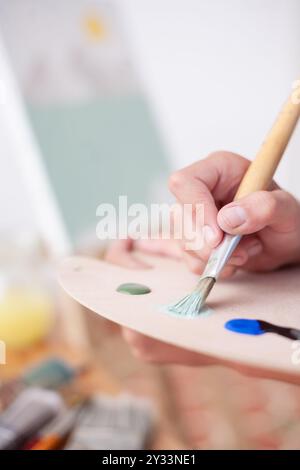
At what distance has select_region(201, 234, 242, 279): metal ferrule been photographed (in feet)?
1.01

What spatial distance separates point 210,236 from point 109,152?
1.98 ft

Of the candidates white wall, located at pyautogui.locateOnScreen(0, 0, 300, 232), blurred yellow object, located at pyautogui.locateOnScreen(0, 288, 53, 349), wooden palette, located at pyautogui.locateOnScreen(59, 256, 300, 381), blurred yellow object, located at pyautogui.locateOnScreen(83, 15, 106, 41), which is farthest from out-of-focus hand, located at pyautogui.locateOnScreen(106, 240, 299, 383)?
blurred yellow object, located at pyautogui.locateOnScreen(83, 15, 106, 41)

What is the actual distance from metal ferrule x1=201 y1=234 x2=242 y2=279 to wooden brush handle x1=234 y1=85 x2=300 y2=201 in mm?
27

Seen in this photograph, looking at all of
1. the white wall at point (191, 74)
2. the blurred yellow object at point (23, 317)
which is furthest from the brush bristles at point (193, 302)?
the white wall at point (191, 74)

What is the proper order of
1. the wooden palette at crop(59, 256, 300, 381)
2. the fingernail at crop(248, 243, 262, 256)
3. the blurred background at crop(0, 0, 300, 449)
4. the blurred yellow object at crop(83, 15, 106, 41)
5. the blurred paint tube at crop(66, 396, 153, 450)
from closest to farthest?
the wooden palette at crop(59, 256, 300, 381), the fingernail at crop(248, 243, 262, 256), the blurred paint tube at crop(66, 396, 153, 450), the blurred background at crop(0, 0, 300, 449), the blurred yellow object at crop(83, 15, 106, 41)

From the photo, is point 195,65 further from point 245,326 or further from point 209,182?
point 245,326

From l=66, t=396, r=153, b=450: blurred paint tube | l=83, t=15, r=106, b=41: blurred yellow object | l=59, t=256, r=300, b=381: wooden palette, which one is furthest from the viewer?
l=83, t=15, r=106, b=41: blurred yellow object

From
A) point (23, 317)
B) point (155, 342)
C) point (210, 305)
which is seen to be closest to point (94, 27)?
point (23, 317)

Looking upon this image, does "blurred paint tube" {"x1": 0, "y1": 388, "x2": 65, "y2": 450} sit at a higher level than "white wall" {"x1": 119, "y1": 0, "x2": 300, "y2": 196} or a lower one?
lower

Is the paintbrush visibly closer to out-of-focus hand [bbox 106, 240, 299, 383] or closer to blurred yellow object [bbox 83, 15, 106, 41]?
out-of-focus hand [bbox 106, 240, 299, 383]
